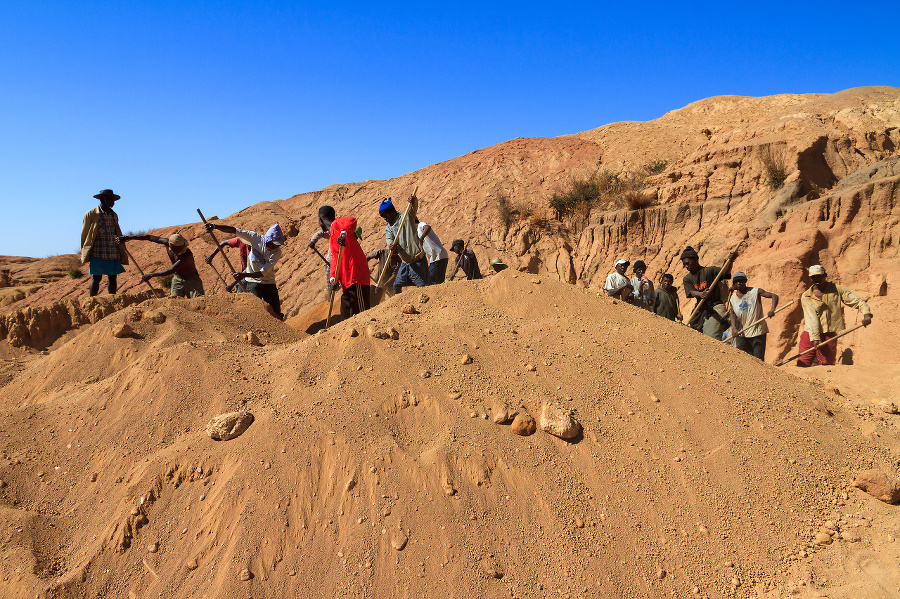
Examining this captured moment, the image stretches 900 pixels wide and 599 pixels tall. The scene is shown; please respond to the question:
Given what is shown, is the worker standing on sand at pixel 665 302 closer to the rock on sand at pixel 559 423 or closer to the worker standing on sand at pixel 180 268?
the rock on sand at pixel 559 423

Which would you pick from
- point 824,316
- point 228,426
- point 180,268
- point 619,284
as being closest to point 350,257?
point 180,268

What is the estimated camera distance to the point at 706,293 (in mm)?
5461

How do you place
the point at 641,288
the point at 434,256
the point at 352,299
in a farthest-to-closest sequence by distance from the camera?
the point at 641,288 → the point at 434,256 → the point at 352,299

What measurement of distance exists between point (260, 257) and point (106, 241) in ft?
6.37

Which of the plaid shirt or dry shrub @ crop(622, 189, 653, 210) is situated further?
dry shrub @ crop(622, 189, 653, 210)

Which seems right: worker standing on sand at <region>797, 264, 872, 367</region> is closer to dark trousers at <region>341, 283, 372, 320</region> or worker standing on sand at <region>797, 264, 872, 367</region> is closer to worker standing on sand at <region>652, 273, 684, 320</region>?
worker standing on sand at <region>652, 273, 684, 320</region>

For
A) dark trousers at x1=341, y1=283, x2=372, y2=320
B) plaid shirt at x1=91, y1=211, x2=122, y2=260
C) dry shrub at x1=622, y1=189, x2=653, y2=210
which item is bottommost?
dark trousers at x1=341, y1=283, x2=372, y2=320

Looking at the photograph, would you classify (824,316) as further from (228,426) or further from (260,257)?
(260,257)

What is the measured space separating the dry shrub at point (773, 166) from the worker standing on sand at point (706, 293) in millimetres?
4644

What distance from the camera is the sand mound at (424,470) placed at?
2.22m

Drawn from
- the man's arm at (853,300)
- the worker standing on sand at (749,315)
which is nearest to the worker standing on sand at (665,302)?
the worker standing on sand at (749,315)

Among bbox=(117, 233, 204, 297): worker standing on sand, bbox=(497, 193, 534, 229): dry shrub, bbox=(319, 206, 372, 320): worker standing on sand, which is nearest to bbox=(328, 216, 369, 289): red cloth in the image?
bbox=(319, 206, 372, 320): worker standing on sand

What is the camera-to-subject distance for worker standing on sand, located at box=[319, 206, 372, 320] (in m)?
4.77

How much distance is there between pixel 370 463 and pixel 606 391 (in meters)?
1.48
